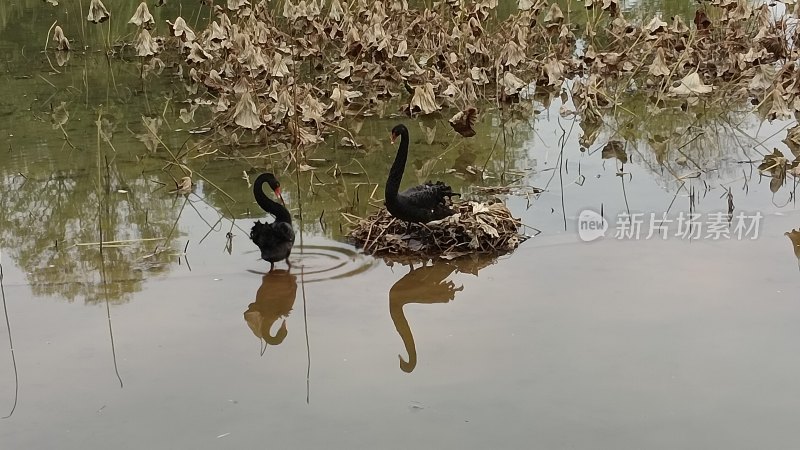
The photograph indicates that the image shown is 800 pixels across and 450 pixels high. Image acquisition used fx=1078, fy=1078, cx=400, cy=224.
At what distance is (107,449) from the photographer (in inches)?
154

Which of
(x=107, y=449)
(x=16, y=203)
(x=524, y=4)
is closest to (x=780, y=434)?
(x=107, y=449)

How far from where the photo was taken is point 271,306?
17.6 feet

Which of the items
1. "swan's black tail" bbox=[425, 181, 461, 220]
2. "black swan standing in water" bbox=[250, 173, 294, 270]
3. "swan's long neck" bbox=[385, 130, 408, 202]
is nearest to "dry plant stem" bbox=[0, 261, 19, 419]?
"black swan standing in water" bbox=[250, 173, 294, 270]

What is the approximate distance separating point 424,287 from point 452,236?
52cm

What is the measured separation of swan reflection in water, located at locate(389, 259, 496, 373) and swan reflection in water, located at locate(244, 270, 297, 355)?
0.52m

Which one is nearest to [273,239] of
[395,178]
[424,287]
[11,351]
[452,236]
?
[395,178]

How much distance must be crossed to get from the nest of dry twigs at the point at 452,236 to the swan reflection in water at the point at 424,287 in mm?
105

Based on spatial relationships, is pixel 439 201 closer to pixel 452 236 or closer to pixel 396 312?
pixel 452 236

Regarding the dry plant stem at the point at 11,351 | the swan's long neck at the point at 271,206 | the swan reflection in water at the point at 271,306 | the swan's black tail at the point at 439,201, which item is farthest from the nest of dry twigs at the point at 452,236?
the dry plant stem at the point at 11,351

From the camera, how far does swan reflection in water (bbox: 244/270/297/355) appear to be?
5004 mm

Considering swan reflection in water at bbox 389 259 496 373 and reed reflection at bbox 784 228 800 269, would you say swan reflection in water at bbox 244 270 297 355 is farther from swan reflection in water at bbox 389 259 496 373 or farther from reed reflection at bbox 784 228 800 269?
reed reflection at bbox 784 228 800 269

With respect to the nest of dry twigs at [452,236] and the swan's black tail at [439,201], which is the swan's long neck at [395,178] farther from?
the nest of dry twigs at [452,236]

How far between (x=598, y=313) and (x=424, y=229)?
52.3 inches

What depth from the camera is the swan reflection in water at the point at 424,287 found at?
5.14 metres
